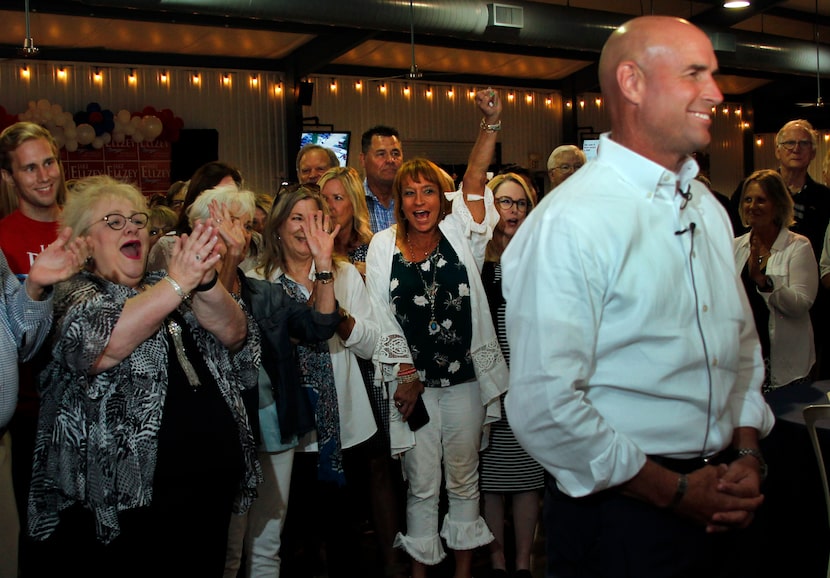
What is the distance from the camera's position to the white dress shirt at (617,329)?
5.32ft

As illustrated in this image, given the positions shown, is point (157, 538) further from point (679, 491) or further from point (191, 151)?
point (191, 151)

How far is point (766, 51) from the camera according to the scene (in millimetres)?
10781

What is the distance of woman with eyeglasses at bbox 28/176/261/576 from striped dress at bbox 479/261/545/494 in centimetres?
140

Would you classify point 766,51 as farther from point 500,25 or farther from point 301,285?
point 301,285

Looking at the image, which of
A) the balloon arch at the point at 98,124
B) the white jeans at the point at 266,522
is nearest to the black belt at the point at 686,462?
the white jeans at the point at 266,522

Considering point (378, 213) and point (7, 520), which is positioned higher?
point (378, 213)

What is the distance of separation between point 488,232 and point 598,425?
208 centimetres

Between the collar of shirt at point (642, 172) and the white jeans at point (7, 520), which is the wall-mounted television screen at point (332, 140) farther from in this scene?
the collar of shirt at point (642, 172)

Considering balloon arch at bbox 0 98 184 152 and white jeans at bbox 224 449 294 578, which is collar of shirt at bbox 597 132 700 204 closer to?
white jeans at bbox 224 449 294 578

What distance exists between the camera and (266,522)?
3162 mm

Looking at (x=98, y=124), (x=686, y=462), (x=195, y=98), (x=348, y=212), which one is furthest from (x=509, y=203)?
(x=195, y=98)

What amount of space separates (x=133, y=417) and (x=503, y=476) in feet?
5.87

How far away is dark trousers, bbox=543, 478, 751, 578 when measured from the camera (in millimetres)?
1697

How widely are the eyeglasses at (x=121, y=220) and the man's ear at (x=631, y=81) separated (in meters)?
1.54
